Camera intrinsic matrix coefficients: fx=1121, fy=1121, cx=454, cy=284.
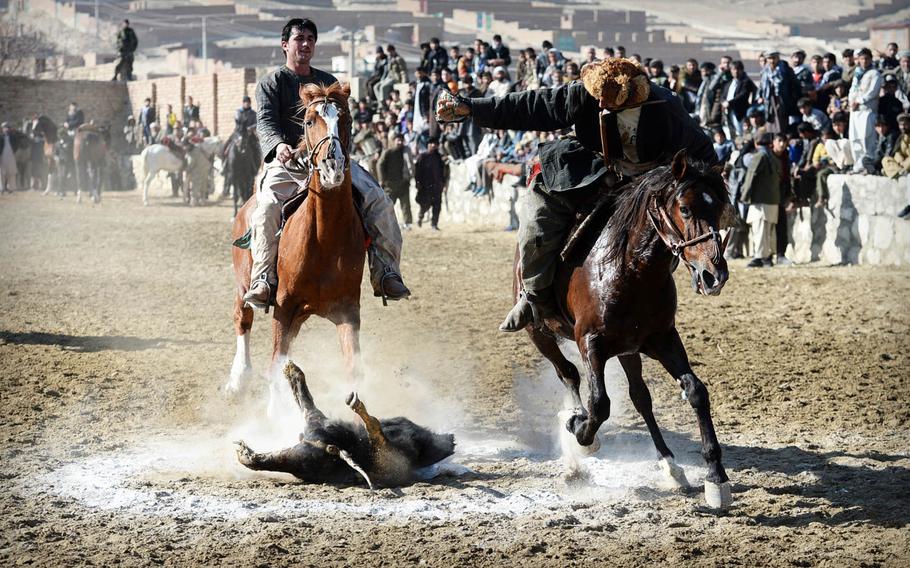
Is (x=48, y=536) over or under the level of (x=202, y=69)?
under

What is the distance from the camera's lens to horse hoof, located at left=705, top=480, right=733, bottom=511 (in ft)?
18.9

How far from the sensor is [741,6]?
3260 inches

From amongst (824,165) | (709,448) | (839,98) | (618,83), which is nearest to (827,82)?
(839,98)

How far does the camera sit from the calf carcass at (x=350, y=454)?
6309 millimetres

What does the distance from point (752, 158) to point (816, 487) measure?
36.8 feet

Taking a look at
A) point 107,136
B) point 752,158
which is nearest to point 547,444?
point 752,158

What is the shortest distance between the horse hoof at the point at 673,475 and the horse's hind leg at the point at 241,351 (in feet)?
10.1

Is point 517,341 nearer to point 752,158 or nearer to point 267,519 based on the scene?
point 267,519

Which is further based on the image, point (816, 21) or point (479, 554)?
point (816, 21)

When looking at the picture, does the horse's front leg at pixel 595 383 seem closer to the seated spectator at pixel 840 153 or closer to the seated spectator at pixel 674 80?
the seated spectator at pixel 840 153

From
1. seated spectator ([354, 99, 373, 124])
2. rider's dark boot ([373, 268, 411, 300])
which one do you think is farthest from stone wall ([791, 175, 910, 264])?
seated spectator ([354, 99, 373, 124])

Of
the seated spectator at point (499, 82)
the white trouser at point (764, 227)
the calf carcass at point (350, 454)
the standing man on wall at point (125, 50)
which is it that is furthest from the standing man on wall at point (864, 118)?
the standing man on wall at point (125, 50)

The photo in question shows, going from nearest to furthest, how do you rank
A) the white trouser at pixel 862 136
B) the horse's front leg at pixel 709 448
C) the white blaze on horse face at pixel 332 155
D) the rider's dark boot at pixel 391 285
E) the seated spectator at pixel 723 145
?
the horse's front leg at pixel 709 448 → the white blaze on horse face at pixel 332 155 → the rider's dark boot at pixel 391 285 → the white trouser at pixel 862 136 → the seated spectator at pixel 723 145

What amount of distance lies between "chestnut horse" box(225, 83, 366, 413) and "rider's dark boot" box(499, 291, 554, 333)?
99 centimetres
